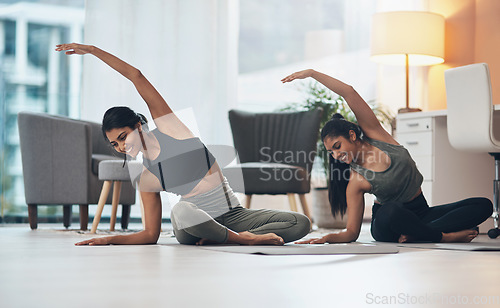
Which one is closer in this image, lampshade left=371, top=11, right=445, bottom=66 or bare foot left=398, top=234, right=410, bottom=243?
bare foot left=398, top=234, right=410, bottom=243

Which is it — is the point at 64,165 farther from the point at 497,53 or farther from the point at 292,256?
the point at 497,53

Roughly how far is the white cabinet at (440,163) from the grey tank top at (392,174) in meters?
1.38

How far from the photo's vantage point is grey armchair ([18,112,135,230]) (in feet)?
12.8

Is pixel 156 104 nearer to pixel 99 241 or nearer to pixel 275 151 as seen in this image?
pixel 99 241

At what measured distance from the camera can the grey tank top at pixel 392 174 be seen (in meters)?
2.73

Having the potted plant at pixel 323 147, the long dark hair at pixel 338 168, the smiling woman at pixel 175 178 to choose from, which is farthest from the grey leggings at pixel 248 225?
the potted plant at pixel 323 147

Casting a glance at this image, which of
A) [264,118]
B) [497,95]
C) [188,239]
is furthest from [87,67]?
[497,95]

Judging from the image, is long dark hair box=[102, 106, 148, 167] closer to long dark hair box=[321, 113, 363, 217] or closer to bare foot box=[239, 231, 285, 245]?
bare foot box=[239, 231, 285, 245]

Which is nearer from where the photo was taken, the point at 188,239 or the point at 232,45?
the point at 188,239

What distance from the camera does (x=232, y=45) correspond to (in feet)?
17.6

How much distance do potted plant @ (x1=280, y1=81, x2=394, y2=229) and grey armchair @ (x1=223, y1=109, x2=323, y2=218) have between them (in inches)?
21.1

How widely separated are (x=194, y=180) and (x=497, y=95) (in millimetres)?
3112

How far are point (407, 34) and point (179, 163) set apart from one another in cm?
282

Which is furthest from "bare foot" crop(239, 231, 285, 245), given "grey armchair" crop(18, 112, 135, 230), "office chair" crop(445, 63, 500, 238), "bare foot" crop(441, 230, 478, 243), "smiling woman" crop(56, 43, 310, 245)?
"grey armchair" crop(18, 112, 135, 230)
